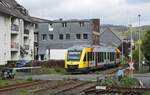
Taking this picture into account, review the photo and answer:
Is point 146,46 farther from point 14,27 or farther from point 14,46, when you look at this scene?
point 14,27

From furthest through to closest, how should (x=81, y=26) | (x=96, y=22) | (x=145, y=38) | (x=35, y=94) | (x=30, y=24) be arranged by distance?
1. (x=96, y=22)
2. (x=81, y=26)
3. (x=30, y=24)
4. (x=145, y=38)
5. (x=35, y=94)

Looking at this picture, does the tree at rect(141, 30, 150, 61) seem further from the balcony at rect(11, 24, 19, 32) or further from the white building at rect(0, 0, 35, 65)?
the balcony at rect(11, 24, 19, 32)

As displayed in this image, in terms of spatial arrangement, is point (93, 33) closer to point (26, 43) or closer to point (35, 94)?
point (26, 43)

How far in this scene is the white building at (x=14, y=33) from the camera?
2968 inches

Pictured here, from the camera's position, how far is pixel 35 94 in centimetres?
2438

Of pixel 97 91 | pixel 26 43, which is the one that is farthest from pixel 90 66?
pixel 26 43

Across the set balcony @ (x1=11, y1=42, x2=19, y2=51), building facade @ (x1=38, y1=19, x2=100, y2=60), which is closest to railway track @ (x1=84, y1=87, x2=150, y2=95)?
balcony @ (x1=11, y1=42, x2=19, y2=51)

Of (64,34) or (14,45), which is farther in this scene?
(64,34)

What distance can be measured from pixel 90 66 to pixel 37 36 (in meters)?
60.7

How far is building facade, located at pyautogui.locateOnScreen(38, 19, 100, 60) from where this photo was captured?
4345 inches

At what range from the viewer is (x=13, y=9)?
82.6 m

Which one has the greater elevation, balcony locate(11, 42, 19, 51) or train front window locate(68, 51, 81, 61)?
balcony locate(11, 42, 19, 51)

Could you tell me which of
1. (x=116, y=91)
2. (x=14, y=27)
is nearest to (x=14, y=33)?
(x=14, y=27)

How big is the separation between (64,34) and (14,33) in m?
31.0
